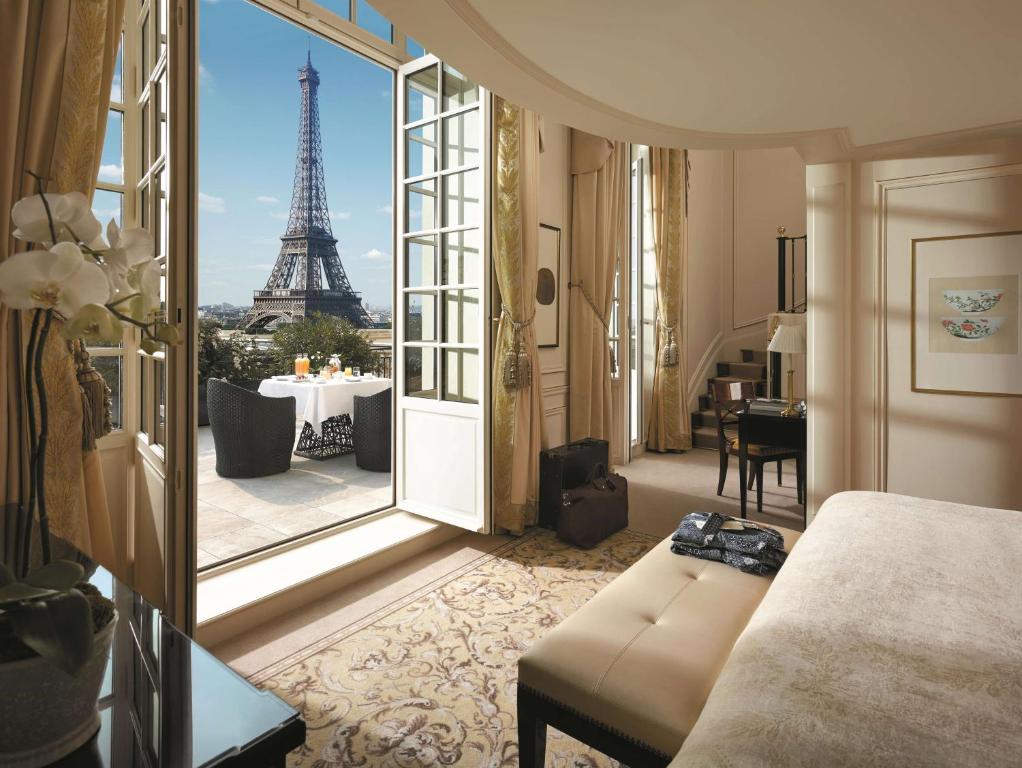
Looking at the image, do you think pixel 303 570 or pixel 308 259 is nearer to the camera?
pixel 303 570

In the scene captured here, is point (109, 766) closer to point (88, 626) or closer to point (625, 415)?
point (88, 626)

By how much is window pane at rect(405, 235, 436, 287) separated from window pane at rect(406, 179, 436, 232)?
0.27ft

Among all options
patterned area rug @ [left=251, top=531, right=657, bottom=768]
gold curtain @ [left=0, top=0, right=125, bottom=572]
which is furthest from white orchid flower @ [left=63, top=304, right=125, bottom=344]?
patterned area rug @ [left=251, top=531, right=657, bottom=768]

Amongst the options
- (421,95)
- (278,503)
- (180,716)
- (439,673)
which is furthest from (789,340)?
(180,716)

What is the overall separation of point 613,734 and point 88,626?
1.15m

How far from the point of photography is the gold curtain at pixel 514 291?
3396 mm

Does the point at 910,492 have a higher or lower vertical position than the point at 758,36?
Result: lower

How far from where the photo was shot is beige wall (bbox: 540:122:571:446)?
4230 mm

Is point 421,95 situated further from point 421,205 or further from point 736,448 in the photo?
point 736,448

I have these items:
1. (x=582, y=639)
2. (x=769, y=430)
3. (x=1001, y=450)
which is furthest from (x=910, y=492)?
(x=582, y=639)

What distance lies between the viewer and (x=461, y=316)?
3.62m

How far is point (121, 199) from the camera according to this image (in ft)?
7.56

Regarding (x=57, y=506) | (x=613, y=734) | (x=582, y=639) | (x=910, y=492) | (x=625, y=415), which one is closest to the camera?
(x=613, y=734)

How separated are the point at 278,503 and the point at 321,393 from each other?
1340 millimetres
